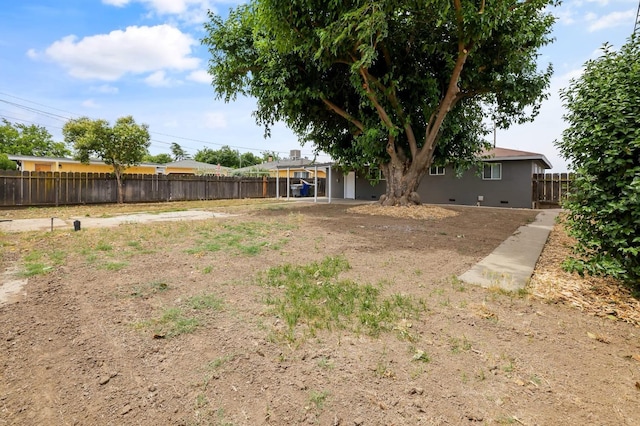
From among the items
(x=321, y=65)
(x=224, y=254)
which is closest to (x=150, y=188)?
(x=321, y=65)

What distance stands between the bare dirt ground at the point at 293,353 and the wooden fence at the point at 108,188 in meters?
12.6

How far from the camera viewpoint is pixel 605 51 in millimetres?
3791

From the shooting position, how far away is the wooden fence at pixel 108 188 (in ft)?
44.2

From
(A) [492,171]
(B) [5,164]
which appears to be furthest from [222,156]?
(A) [492,171]

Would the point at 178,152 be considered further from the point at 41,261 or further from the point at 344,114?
the point at 41,261

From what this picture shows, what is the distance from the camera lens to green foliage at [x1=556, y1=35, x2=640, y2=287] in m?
3.18

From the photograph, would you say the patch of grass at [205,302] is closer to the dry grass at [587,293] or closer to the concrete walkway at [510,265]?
the concrete walkway at [510,265]

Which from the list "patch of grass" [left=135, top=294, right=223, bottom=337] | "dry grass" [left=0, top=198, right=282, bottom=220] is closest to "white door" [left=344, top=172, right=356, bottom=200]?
"dry grass" [left=0, top=198, right=282, bottom=220]

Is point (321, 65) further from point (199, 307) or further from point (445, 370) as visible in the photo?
point (445, 370)

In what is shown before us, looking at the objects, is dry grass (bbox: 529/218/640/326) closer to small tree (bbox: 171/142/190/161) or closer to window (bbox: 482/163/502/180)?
window (bbox: 482/163/502/180)

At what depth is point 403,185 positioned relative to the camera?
11828 mm

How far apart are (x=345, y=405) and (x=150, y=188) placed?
18.7 metres

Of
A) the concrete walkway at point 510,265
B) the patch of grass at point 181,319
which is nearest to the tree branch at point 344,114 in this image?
the concrete walkway at point 510,265

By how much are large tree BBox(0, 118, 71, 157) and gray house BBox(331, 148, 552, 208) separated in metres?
34.6
